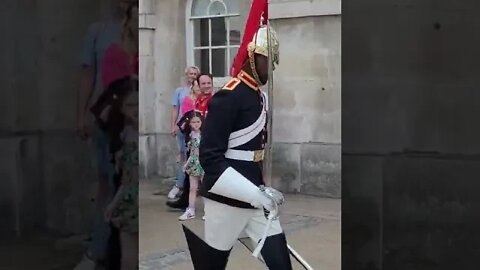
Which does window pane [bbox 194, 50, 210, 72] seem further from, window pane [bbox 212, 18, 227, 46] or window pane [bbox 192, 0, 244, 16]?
window pane [bbox 192, 0, 244, 16]

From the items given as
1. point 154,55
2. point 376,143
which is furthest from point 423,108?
point 154,55

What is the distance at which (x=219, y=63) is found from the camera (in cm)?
1202

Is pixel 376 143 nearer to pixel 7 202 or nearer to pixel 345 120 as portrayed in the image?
pixel 345 120

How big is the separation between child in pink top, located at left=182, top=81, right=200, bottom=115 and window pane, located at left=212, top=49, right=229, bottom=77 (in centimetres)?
256

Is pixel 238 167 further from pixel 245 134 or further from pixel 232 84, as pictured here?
pixel 232 84

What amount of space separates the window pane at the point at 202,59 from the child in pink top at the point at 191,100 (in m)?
2.78

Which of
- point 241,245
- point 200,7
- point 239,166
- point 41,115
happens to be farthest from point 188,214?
point 41,115

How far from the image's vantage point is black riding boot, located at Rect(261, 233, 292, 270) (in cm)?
473

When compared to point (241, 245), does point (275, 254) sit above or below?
above

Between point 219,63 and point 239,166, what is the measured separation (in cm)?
729

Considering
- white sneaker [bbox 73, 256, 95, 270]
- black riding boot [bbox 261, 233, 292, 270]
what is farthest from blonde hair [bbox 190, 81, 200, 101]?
white sneaker [bbox 73, 256, 95, 270]

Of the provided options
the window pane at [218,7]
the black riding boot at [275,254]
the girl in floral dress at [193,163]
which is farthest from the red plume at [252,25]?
the window pane at [218,7]

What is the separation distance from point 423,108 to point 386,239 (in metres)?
0.63

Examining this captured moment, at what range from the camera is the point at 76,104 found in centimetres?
363
